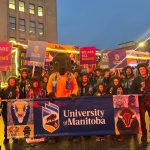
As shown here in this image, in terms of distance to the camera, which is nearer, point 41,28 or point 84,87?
point 84,87

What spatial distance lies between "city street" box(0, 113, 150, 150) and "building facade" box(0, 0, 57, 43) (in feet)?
137

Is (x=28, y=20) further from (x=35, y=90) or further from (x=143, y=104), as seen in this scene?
(x=143, y=104)

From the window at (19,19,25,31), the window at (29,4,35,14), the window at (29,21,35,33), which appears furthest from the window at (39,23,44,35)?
the window at (19,19,25,31)

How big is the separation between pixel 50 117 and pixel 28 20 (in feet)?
153

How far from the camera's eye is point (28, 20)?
181ft

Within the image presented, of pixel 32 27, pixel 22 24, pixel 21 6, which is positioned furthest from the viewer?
pixel 32 27

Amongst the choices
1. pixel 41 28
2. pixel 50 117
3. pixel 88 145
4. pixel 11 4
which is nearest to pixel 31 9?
pixel 41 28

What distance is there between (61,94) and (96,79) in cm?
319

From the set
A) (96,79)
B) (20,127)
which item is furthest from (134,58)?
(20,127)

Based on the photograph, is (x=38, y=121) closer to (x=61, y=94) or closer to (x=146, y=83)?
(x=61, y=94)

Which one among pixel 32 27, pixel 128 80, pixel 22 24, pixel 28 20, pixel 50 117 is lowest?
pixel 50 117

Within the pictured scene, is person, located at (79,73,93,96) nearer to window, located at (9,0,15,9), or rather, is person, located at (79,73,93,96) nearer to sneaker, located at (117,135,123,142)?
sneaker, located at (117,135,123,142)

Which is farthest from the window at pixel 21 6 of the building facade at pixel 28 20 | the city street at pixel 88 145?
the city street at pixel 88 145

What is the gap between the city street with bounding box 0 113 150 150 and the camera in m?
9.31
